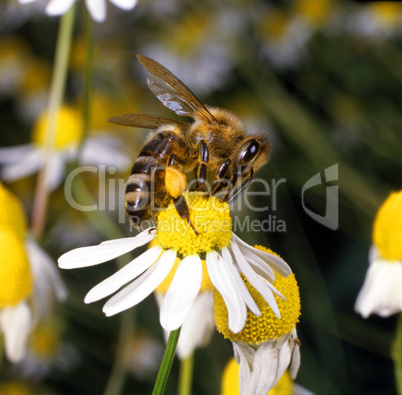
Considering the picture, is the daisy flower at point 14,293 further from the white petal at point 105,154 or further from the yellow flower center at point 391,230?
the white petal at point 105,154

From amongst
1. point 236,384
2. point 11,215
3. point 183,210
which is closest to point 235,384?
point 236,384

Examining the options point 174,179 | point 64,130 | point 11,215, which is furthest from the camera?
point 64,130

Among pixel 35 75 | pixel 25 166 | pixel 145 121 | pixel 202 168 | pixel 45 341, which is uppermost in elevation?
pixel 35 75

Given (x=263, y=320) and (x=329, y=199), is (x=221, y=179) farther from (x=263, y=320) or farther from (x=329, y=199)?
(x=329, y=199)

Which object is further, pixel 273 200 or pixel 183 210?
pixel 273 200

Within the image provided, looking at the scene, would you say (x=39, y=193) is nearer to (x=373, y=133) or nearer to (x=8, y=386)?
(x=8, y=386)

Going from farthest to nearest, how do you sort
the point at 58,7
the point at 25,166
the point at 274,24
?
the point at 274,24 → the point at 25,166 → the point at 58,7

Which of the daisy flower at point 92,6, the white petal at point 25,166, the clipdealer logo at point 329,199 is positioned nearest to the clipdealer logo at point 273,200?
the clipdealer logo at point 329,199
